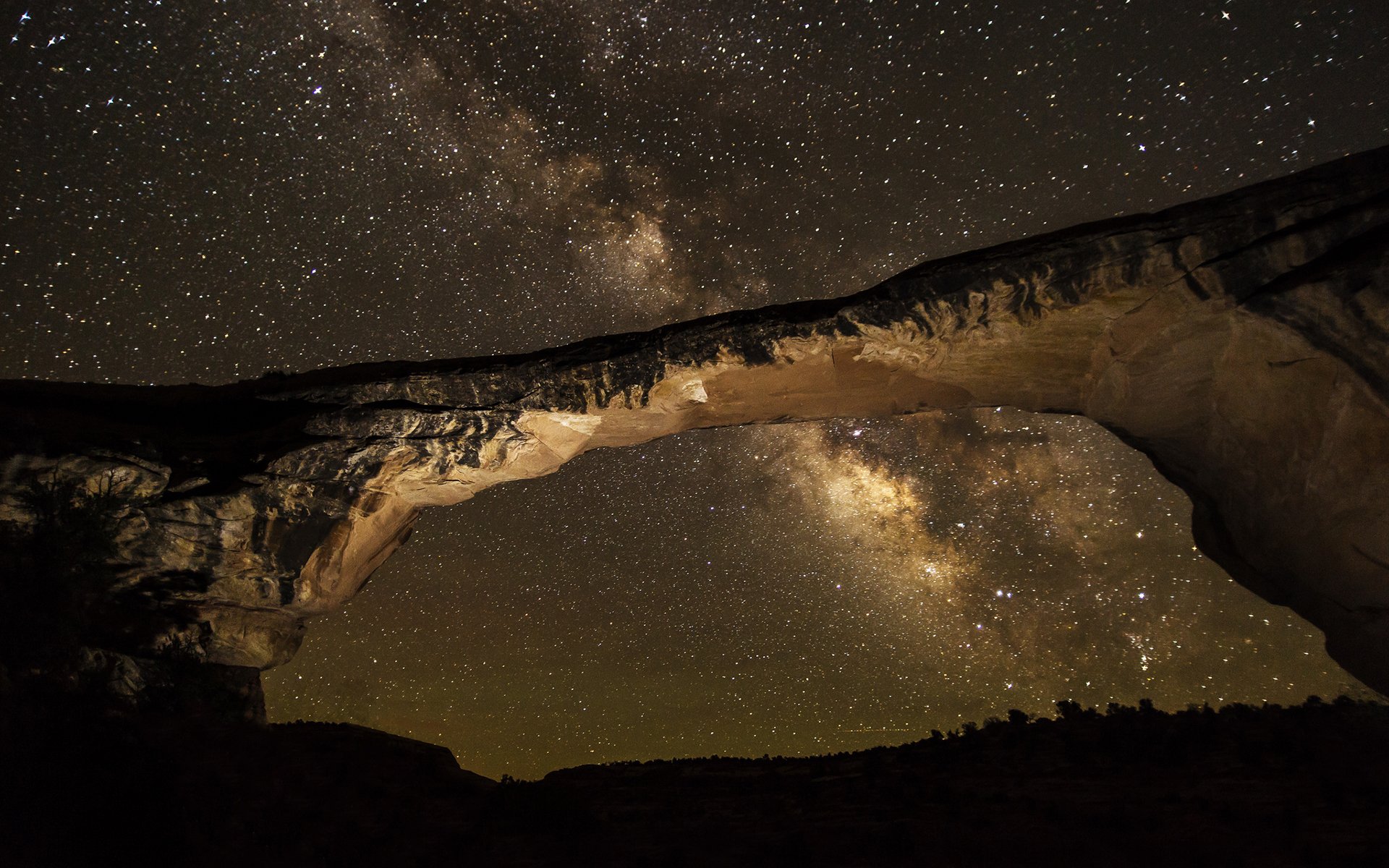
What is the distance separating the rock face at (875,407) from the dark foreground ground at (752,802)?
234 centimetres

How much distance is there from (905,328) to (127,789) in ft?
36.4

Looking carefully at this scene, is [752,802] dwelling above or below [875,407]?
below

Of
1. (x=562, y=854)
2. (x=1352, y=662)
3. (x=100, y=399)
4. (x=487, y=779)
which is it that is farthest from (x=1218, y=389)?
(x=100, y=399)

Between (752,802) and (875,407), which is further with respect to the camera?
(875,407)

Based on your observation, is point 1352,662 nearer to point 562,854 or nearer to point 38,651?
point 562,854

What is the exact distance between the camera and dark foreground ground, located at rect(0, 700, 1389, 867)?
631 centimetres

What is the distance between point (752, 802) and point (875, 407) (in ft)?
22.1

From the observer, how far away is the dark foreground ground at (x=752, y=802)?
20.7 ft

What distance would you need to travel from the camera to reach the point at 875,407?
11773 millimetres

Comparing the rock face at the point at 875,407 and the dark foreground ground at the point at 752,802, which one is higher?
the rock face at the point at 875,407

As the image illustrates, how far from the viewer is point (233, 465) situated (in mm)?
10422

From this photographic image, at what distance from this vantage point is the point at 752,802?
782 centimetres

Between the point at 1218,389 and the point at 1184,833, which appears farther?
the point at 1218,389

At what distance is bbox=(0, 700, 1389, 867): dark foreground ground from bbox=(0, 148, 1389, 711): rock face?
2.34 meters
